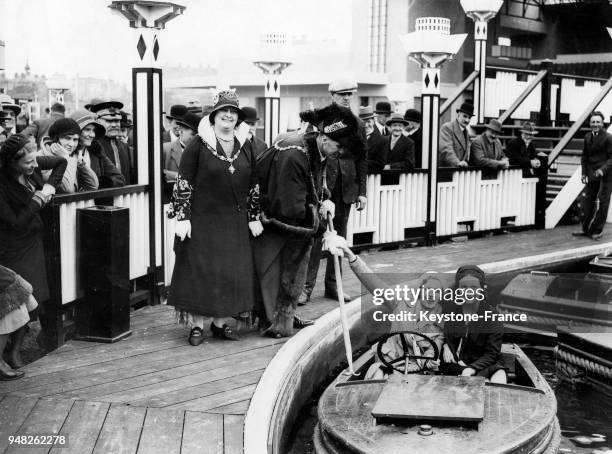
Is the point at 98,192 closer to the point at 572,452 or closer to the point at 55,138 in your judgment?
the point at 55,138

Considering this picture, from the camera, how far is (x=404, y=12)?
20.1 meters

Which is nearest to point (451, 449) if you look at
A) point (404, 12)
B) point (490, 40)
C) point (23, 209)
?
point (23, 209)

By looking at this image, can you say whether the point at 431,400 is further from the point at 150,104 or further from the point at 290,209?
the point at 150,104

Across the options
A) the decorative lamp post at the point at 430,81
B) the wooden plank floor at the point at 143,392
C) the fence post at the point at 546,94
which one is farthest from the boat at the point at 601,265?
the fence post at the point at 546,94

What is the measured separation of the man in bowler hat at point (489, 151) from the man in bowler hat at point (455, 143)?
137 millimetres

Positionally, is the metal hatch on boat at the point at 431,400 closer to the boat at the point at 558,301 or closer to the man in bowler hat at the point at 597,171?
the boat at the point at 558,301

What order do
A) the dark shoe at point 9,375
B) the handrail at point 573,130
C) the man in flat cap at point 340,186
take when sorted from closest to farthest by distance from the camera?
the dark shoe at point 9,375
the man in flat cap at point 340,186
the handrail at point 573,130

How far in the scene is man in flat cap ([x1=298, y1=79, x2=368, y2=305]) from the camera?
8062mm

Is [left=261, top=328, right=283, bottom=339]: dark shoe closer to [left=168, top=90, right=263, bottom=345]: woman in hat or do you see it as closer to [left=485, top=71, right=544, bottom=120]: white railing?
[left=168, top=90, right=263, bottom=345]: woman in hat

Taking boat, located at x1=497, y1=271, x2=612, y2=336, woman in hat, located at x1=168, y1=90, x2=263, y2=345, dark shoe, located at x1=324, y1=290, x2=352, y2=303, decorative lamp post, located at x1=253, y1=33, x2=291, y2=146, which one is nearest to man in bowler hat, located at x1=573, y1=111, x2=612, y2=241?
boat, located at x1=497, y1=271, x2=612, y2=336

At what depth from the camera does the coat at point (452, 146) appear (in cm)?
1253

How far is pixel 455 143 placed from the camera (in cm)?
1273

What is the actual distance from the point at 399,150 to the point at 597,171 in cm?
323

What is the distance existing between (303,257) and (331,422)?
201cm
